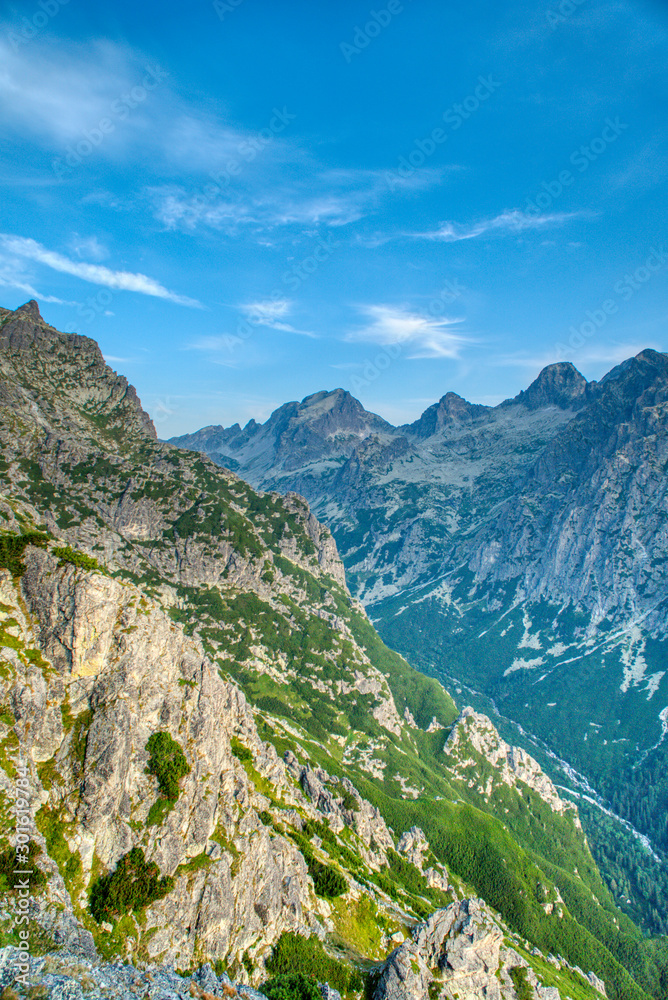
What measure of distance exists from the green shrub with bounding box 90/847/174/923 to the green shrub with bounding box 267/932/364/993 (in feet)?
76.3

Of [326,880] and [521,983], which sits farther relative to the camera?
[521,983]

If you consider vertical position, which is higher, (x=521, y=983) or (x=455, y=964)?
(x=455, y=964)

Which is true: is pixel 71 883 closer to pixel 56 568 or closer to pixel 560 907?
pixel 56 568

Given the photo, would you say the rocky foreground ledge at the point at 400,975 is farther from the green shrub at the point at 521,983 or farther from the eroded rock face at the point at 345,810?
the eroded rock face at the point at 345,810

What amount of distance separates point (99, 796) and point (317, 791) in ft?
298

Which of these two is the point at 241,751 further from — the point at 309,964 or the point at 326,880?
the point at 309,964

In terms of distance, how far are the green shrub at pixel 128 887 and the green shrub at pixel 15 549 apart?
44.3 meters

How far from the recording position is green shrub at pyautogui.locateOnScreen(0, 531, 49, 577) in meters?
76.9

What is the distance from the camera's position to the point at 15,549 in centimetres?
7975

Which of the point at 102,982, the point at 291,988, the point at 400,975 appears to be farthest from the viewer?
the point at 400,975

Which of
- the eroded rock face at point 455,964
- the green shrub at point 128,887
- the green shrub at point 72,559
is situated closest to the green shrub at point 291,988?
the eroded rock face at point 455,964

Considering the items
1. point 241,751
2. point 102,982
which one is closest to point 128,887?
point 102,982

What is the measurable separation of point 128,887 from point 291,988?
29.9m

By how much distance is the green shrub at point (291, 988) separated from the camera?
6869 cm
